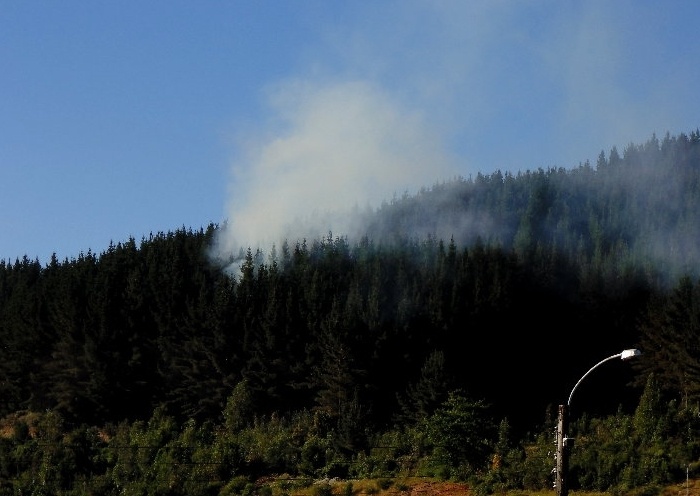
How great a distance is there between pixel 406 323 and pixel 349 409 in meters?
11.6

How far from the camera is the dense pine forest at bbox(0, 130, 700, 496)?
7812cm

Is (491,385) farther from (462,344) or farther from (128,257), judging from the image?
(128,257)

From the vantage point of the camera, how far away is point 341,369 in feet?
289

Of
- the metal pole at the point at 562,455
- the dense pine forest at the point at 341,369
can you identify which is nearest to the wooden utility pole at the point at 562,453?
the metal pole at the point at 562,455

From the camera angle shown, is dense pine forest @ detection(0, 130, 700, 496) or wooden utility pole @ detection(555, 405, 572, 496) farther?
dense pine forest @ detection(0, 130, 700, 496)

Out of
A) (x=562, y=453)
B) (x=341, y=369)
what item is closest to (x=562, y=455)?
(x=562, y=453)

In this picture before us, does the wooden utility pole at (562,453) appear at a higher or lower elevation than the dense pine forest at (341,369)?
lower

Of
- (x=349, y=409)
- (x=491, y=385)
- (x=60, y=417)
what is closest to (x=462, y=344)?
(x=491, y=385)

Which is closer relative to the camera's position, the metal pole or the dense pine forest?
the metal pole

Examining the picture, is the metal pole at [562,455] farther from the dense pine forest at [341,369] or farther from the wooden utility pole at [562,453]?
the dense pine forest at [341,369]

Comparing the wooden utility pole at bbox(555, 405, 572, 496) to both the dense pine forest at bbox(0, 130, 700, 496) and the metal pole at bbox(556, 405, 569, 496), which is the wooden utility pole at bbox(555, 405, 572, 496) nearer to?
the metal pole at bbox(556, 405, 569, 496)

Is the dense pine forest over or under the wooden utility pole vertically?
A: over

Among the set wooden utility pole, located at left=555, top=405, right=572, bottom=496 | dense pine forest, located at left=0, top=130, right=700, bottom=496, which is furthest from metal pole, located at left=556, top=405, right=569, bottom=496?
dense pine forest, located at left=0, top=130, right=700, bottom=496

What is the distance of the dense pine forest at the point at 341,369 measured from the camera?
78125 mm
